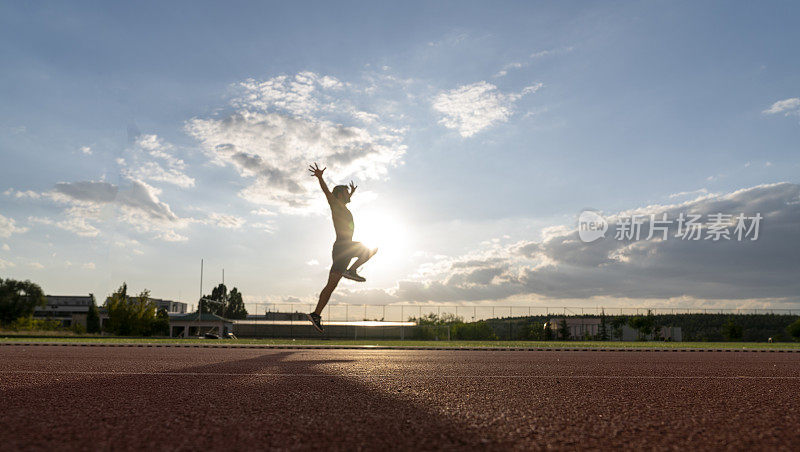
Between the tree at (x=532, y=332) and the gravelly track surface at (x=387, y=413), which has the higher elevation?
the gravelly track surface at (x=387, y=413)

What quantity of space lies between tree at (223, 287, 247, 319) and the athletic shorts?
81.9m

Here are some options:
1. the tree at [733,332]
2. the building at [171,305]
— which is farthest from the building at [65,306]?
the tree at [733,332]

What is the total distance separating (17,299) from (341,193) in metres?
76.8

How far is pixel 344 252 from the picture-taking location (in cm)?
1463

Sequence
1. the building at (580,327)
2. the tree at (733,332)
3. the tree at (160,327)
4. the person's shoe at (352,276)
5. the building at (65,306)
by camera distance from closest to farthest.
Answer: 1. the person's shoe at (352,276)
2. the tree at (160,327)
3. the tree at (733,332)
4. the building at (580,327)
5. the building at (65,306)

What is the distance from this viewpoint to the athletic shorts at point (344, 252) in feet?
47.9

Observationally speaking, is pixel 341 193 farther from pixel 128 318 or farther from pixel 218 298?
pixel 218 298

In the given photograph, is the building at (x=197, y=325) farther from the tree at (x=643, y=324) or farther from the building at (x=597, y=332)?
the tree at (x=643, y=324)

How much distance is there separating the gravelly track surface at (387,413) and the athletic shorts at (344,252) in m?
7.83

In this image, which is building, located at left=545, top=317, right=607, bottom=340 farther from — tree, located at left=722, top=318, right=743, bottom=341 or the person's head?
the person's head

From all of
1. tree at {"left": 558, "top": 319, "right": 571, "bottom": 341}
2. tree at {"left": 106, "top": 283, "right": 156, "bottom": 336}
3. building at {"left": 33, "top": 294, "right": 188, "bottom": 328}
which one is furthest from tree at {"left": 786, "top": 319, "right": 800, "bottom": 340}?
building at {"left": 33, "top": 294, "right": 188, "bottom": 328}

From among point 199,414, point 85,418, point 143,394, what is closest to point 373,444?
point 199,414

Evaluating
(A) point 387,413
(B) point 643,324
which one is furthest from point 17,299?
(A) point 387,413

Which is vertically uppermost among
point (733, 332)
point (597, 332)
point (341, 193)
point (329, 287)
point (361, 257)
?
point (341, 193)
